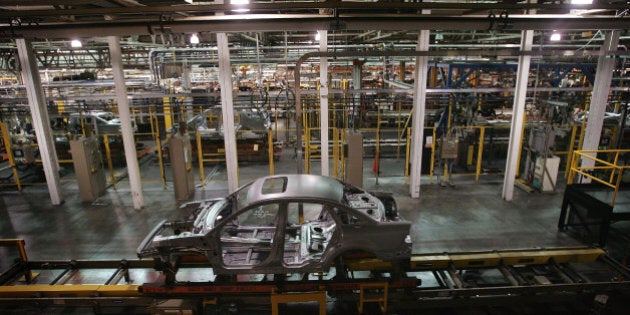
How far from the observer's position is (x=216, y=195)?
9.14m

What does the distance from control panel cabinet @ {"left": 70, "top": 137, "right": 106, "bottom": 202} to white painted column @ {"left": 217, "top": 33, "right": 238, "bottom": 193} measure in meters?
3.76

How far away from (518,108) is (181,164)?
8549 mm

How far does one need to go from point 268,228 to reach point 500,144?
10.4 m

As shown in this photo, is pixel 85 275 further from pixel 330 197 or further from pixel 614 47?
pixel 614 47

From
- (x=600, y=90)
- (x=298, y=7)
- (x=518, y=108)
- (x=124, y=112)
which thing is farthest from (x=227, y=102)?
(x=600, y=90)

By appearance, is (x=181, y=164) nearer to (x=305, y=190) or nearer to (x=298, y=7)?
(x=305, y=190)

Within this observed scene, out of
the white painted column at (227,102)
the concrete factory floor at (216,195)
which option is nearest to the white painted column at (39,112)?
the concrete factory floor at (216,195)

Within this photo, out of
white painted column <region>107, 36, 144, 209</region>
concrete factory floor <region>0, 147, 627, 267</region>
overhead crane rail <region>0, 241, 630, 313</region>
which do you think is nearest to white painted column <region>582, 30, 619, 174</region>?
concrete factory floor <region>0, 147, 627, 267</region>

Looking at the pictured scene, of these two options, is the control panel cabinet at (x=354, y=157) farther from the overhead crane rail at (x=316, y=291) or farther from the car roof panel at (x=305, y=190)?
the overhead crane rail at (x=316, y=291)

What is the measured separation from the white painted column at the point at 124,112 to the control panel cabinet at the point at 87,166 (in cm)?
135

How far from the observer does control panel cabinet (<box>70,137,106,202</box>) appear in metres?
8.54

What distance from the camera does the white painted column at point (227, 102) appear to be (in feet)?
24.6

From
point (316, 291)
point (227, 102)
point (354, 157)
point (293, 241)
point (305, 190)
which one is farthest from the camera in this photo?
point (354, 157)

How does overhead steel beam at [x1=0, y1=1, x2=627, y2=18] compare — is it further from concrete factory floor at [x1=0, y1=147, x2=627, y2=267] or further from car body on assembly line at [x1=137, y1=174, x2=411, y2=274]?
concrete factory floor at [x1=0, y1=147, x2=627, y2=267]
